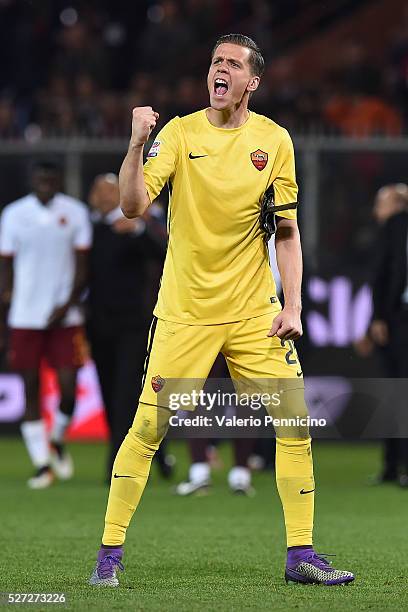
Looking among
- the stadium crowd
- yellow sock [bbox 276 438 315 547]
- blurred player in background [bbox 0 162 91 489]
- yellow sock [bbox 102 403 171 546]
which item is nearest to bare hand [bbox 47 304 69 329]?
blurred player in background [bbox 0 162 91 489]

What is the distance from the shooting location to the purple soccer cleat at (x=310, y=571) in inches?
242

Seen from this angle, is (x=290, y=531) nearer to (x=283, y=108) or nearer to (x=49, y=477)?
(x=49, y=477)

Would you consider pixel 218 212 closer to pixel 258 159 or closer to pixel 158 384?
pixel 258 159

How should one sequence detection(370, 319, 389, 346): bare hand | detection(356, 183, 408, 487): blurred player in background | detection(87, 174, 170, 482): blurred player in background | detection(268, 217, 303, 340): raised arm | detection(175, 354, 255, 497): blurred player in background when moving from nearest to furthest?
1. detection(268, 217, 303, 340): raised arm
2. detection(175, 354, 255, 497): blurred player in background
3. detection(87, 174, 170, 482): blurred player in background
4. detection(356, 183, 408, 487): blurred player in background
5. detection(370, 319, 389, 346): bare hand

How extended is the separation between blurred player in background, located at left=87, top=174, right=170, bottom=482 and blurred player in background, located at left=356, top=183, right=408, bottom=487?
1.74 metres

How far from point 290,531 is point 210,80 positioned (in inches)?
79.1

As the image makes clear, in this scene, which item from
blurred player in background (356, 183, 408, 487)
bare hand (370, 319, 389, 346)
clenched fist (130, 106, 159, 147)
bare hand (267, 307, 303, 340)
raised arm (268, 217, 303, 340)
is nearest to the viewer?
clenched fist (130, 106, 159, 147)

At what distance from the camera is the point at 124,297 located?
10.9 meters

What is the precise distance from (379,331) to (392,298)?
292mm

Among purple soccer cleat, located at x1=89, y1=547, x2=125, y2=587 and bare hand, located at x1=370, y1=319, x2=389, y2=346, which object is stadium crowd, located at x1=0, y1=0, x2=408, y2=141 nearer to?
bare hand, located at x1=370, y1=319, x2=389, y2=346

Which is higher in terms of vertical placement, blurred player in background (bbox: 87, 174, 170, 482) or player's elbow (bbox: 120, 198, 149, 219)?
player's elbow (bbox: 120, 198, 149, 219)

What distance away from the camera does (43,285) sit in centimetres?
1114

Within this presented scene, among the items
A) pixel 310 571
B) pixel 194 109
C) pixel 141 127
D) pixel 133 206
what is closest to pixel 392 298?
pixel 310 571

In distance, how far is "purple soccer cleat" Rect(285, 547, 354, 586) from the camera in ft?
20.1
